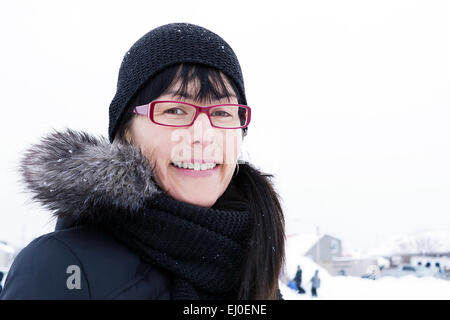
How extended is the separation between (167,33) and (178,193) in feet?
2.39

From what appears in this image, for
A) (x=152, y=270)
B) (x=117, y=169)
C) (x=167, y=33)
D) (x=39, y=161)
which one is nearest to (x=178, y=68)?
(x=167, y=33)

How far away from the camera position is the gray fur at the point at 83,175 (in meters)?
1.34

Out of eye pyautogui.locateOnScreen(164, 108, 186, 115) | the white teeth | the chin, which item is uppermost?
eye pyautogui.locateOnScreen(164, 108, 186, 115)

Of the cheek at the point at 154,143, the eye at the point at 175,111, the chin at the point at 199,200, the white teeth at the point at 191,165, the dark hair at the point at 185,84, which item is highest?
the dark hair at the point at 185,84

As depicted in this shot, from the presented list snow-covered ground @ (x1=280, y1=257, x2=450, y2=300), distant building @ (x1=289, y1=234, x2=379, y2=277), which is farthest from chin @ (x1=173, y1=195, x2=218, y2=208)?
distant building @ (x1=289, y1=234, x2=379, y2=277)

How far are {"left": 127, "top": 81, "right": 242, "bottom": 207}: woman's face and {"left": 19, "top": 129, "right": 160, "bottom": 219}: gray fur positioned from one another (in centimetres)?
8

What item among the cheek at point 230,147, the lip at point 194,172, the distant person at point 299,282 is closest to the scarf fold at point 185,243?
the lip at point 194,172

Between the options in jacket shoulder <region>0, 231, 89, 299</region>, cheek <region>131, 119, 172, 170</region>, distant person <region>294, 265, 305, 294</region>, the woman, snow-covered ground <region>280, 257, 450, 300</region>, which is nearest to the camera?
jacket shoulder <region>0, 231, 89, 299</region>

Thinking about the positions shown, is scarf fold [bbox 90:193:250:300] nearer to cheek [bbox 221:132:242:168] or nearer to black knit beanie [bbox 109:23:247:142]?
cheek [bbox 221:132:242:168]

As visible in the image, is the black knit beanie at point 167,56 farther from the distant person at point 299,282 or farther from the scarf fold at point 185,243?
the distant person at point 299,282

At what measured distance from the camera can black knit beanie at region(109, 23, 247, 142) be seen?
1.63 m

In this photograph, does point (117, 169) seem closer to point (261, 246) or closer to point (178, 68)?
point (178, 68)

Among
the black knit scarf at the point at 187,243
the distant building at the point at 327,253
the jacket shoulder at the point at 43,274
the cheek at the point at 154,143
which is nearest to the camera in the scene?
the jacket shoulder at the point at 43,274
